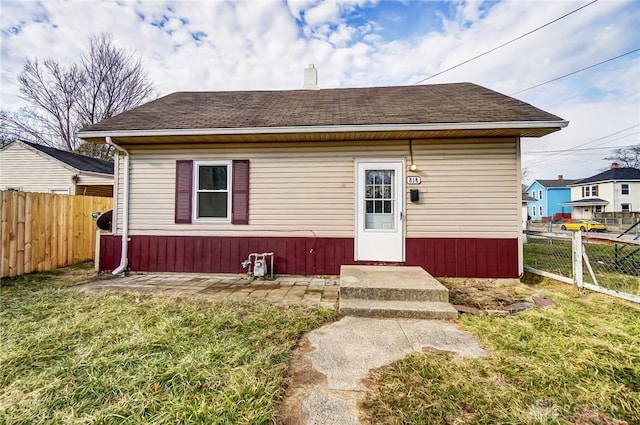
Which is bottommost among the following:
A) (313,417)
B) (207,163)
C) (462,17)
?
(313,417)

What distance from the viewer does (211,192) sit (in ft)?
17.5

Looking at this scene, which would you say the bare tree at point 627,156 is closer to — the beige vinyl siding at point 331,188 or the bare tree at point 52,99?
the beige vinyl siding at point 331,188

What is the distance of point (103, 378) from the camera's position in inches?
74.6

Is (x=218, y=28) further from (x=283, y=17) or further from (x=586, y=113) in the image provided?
(x=586, y=113)

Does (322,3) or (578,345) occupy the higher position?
(322,3)

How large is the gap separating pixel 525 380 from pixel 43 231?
810 cm

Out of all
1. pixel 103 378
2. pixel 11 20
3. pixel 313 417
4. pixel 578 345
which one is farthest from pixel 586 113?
pixel 11 20

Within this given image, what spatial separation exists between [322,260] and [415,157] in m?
2.65

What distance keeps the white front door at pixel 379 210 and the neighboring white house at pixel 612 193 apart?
35.0 m

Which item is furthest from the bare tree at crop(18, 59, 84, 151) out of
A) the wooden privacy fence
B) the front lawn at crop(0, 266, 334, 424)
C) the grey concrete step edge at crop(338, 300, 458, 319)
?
the grey concrete step edge at crop(338, 300, 458, 319)

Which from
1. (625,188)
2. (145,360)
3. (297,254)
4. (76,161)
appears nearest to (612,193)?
(625,188)

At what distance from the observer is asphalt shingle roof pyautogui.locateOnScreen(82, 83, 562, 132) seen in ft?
15.5

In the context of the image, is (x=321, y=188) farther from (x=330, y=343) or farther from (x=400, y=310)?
(x=330, y=343)

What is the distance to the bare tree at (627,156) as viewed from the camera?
37062mm
